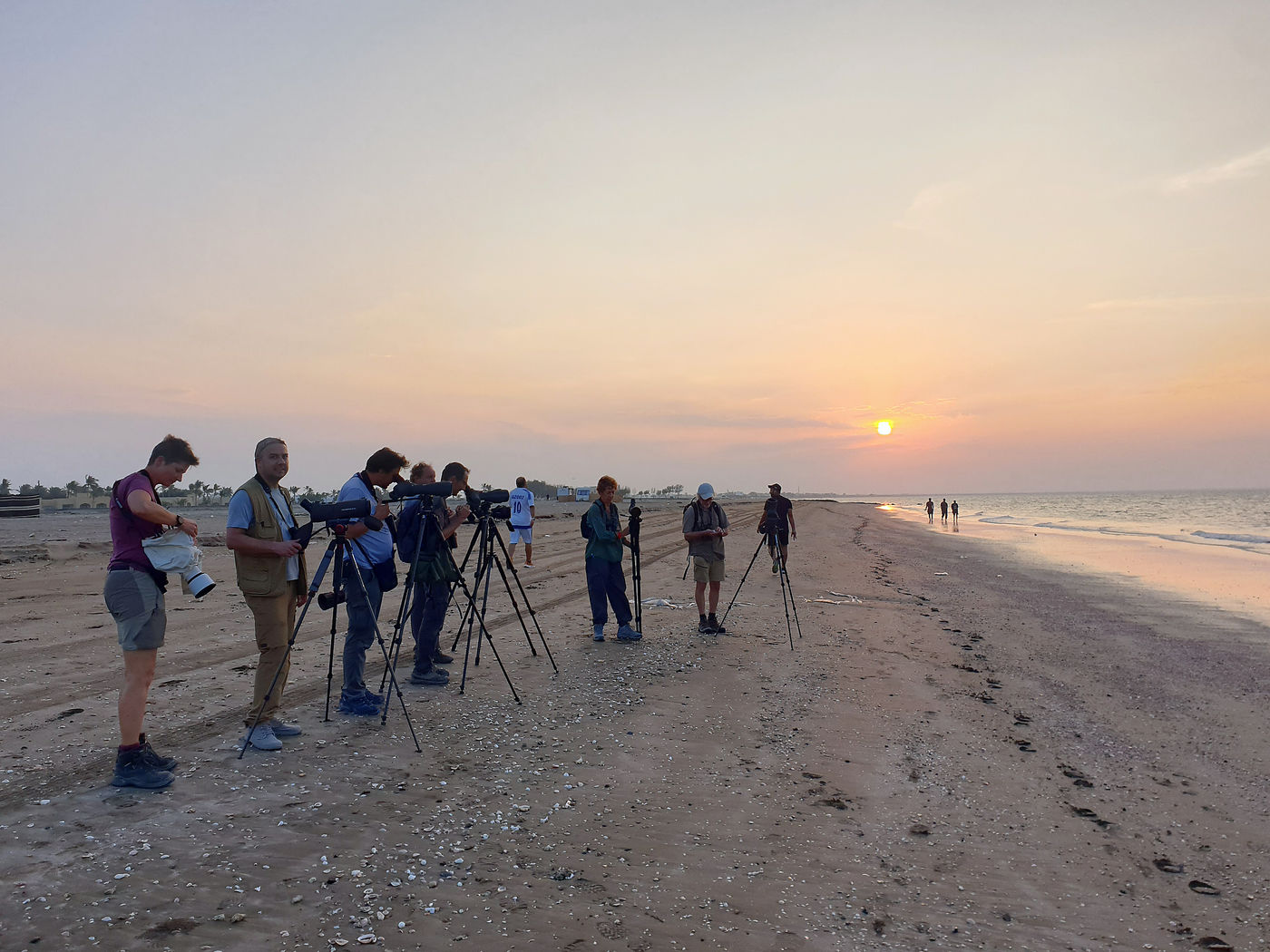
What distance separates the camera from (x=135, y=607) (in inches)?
176

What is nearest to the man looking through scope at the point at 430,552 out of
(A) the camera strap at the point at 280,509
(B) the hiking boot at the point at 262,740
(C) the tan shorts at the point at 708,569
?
(A) the camera strap at the point at 280,509

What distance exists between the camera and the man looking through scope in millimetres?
6754

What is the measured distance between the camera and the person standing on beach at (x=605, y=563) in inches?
374

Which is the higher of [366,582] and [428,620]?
[366,582]

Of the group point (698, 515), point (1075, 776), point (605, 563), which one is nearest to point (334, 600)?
point (605, 563)

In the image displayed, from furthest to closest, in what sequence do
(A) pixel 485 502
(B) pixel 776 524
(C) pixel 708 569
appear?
(B) pixel 776 524 < (C) pixel 708 569 < (A) pixel 485 502

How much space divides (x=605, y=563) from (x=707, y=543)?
59.1 inches

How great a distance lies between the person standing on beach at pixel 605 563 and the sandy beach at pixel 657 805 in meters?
0.40

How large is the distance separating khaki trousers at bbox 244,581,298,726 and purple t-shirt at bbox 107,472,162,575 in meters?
0.84

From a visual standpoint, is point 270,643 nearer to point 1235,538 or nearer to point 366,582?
point 366,582

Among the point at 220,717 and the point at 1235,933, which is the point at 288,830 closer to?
the point at 220,717

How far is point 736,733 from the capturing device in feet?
20.2

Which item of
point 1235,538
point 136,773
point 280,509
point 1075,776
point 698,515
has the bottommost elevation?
point 1235,538

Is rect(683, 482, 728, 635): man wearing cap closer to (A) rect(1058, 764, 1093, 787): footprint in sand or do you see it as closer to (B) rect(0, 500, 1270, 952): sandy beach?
(B) rect(0, 500, 1270, 952): sandy beach
